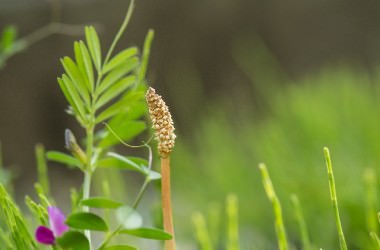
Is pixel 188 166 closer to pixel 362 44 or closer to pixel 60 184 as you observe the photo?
pixel 60 184

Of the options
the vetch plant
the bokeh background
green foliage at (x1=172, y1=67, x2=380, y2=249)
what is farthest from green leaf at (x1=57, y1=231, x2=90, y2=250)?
the bokeh background

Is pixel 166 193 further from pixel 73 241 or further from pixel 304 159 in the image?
pixel 304 159

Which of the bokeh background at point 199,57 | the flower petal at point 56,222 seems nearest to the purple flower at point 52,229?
the flower petal at point 56,222

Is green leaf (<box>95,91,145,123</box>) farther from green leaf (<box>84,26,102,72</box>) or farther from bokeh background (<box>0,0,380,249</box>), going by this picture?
bokeh background (<box>0,0,380,249</box>)

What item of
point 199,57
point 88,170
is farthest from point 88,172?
point 199,57

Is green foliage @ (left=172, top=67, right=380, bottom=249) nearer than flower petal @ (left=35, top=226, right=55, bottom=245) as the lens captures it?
No
